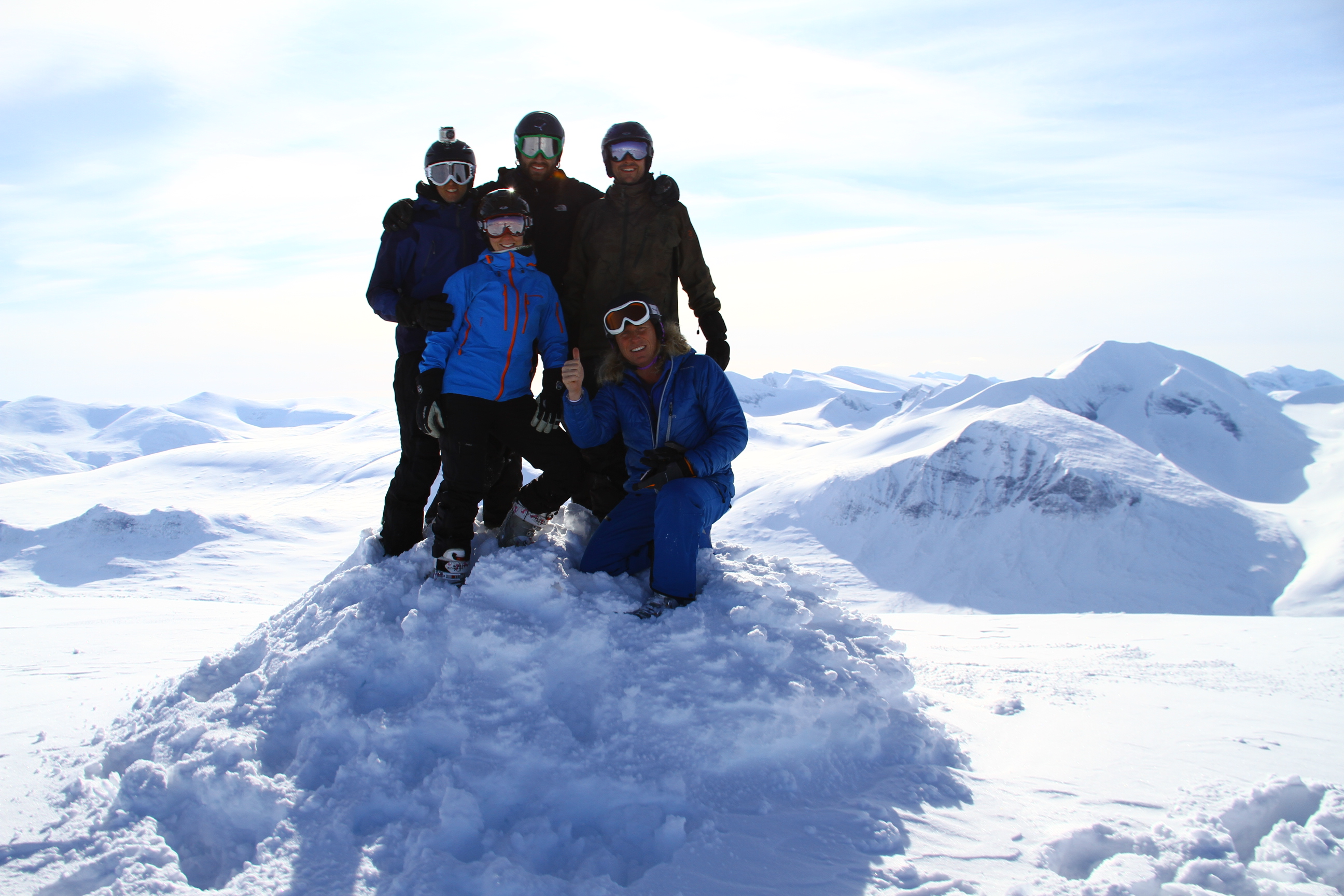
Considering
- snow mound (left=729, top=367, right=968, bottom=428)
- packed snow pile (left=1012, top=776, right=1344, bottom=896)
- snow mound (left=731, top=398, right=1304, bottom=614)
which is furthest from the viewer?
snow mound (left=729, top=367, right=968, bottom=428)

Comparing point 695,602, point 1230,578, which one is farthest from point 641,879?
point 1230,578

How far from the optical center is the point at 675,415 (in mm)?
4047

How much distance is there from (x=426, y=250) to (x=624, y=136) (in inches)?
54.3

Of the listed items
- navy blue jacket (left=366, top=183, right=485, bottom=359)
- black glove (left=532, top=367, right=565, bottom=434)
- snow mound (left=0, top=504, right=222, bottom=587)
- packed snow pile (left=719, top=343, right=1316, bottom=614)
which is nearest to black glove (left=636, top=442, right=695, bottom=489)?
black glove (left=532, top=367, right=565, bottom=434)

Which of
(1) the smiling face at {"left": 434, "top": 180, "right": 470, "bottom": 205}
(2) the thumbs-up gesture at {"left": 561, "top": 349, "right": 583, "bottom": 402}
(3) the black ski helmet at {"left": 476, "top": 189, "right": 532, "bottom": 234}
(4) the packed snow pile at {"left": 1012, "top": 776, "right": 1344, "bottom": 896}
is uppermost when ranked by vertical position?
(1) the smiling face at {"left": 434, "top": 180, "right": 470, "bottom": 205}

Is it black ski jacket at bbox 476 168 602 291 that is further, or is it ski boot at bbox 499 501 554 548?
black ski jacket at bbox 476 168 602 291

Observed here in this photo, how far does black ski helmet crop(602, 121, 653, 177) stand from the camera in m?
4.51

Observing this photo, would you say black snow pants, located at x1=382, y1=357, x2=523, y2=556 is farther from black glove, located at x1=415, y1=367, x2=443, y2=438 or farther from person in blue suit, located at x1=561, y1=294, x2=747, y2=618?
person in blue suit, located at x1=561, y1=294, x2=747, y2=618

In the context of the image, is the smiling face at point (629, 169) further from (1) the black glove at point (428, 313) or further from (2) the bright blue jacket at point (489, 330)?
(1) the black glove at point (428, 313)

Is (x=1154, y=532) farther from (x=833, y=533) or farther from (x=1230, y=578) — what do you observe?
(x=833, y=533)

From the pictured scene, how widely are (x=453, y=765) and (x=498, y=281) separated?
2.42 m

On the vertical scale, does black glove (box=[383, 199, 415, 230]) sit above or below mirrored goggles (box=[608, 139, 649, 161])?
below

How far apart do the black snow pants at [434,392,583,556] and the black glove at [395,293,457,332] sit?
374mm

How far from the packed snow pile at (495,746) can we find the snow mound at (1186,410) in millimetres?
78690
